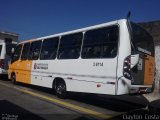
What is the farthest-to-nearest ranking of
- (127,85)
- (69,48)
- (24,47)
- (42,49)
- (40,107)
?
(24,47), (42,49), (69,48), (40,107), (127,85)

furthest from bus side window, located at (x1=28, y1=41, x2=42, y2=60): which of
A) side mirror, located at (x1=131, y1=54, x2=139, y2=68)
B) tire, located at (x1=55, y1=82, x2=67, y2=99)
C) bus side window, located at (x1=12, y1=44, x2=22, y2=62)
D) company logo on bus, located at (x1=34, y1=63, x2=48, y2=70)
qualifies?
side mirror, located at (x1=131, y1=54, x2=139, y2=68)

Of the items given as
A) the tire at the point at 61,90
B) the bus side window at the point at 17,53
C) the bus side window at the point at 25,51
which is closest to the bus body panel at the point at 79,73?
the tire at the point at 61,90

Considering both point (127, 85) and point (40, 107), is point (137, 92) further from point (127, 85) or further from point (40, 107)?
Answer: point (40, 107)

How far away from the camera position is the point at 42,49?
39.0ft

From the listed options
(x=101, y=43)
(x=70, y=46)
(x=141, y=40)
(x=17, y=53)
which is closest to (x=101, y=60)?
(x=101, y=43)

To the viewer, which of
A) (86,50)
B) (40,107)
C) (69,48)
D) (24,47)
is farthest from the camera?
(24,47)

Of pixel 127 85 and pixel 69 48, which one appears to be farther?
pixel 69 48

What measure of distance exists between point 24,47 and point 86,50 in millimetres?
6015

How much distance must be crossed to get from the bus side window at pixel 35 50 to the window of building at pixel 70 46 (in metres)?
2.16

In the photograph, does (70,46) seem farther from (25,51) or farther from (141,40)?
(25,51)

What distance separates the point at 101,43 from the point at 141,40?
1.42m

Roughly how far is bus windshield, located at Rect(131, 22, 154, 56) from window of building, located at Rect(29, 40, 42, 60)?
18.1 ft

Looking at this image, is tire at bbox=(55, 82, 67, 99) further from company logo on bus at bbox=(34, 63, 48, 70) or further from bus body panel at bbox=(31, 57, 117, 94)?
company logo on bus at bbox=(34, 63, 48, 70)

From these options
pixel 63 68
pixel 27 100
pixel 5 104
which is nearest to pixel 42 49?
pixel 63 68
